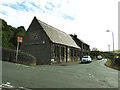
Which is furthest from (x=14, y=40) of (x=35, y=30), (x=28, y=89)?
(x=28, y=89)

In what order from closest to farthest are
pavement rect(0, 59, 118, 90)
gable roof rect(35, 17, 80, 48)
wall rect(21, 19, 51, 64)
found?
pavement rect(0, 59, 118, 90), wall rect(21, 19, 51, 64), gable roof rect(35, 17, 80, 48)

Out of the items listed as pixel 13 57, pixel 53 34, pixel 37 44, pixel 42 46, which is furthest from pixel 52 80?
pixel 53 34

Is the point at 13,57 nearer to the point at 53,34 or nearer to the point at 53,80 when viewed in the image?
the point at 53,80

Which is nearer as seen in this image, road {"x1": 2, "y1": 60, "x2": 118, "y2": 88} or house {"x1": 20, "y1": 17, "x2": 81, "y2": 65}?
road {"x1": 2, "y1": 60, "x2": 118, "y2": 88}

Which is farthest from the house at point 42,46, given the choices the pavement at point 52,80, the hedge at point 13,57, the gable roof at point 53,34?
the pavement at point 52,80

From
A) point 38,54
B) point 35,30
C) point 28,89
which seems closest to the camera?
point 28,89

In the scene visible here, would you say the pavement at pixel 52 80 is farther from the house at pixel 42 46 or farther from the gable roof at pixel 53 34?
the gable roof at pixel 53 34

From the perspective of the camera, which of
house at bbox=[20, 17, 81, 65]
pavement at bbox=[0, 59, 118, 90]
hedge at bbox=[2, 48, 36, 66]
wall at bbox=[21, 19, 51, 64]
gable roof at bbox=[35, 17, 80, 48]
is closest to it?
pavement at bbox=[0, 59, 118, 90]

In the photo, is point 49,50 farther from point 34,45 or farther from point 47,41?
point 34,45

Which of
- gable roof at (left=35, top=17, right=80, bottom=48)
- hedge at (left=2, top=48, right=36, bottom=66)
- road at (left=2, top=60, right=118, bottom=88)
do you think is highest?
gable roof at (left=35, top=17, right=80, bottom=48)

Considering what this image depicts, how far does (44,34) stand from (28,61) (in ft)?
26.7

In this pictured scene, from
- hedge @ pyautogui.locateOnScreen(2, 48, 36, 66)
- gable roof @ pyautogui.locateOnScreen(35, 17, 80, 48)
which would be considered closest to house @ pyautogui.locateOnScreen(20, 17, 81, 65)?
gable roof @ pyautogui.locateOnScreen(35, 17, 80, 48)

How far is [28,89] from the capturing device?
15.6 ft

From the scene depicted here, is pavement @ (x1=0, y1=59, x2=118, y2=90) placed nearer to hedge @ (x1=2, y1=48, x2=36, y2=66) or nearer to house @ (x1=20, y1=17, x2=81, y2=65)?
hedge @ (x1=2, y1=48, x2=36, y2=66)
